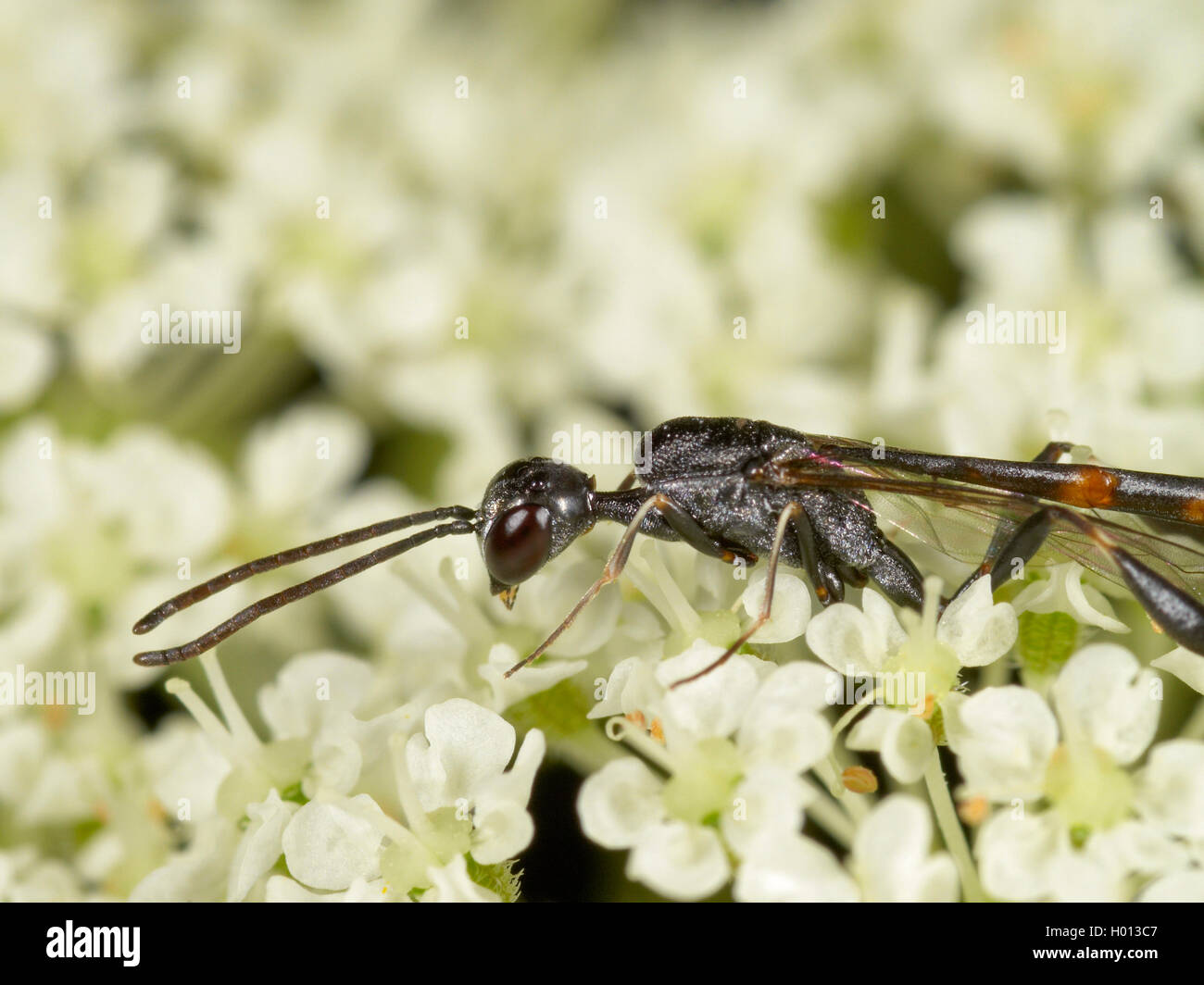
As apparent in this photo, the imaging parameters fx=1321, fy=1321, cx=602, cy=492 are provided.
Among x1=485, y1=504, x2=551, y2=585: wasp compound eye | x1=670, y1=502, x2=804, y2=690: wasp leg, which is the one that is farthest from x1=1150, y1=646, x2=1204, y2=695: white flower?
x1=485, y1=504, x2=551, y2=585: wasp compound eye

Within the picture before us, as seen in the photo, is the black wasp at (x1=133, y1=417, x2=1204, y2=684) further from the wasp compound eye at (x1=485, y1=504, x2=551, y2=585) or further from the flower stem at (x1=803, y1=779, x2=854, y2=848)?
the flower stem at (x1=803, y1=779, x2=854, y2=848)

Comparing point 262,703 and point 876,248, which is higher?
point 876,248

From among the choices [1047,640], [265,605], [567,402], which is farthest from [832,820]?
[567,402]

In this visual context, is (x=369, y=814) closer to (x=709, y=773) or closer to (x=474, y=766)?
(x=474, y=766)

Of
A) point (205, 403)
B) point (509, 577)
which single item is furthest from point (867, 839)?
point (205, 403)
